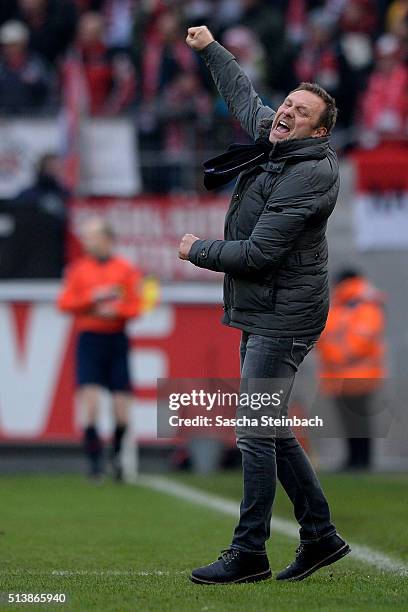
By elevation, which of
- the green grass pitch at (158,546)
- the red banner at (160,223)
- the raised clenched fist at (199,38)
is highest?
the raised clenched fist at (199,38)

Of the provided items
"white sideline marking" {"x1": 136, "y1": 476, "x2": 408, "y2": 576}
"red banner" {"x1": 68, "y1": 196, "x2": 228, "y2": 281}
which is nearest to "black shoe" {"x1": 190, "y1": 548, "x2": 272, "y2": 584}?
"white sideline marking" {"x1": 136, "y1": 476, "x2": 408, "y2": 576}

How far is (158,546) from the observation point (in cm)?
761

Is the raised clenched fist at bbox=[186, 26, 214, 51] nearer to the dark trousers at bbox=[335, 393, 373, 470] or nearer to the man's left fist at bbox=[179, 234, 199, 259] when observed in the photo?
the man's left fist at bbox=[179, 234, 199, 259]

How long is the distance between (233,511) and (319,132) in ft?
13.9

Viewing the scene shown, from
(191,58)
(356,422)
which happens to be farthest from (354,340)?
(191,58)

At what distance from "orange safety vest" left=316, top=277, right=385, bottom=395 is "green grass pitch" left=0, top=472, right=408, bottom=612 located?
1276mm

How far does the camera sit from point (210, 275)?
14.2 meters

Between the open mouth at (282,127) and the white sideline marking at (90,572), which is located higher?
the open mouth at (282,127)

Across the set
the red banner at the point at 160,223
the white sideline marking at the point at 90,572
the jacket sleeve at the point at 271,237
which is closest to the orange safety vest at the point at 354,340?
the red banner at the point at 160,223

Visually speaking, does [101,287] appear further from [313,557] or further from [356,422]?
[313,557]

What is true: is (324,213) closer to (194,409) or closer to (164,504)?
(194,409)

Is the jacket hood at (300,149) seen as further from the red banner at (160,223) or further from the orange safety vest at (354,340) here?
the red banner at (160,223)

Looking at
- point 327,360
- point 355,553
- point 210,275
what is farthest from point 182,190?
point 355,553

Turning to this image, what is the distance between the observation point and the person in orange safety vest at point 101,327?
40.9 ft
